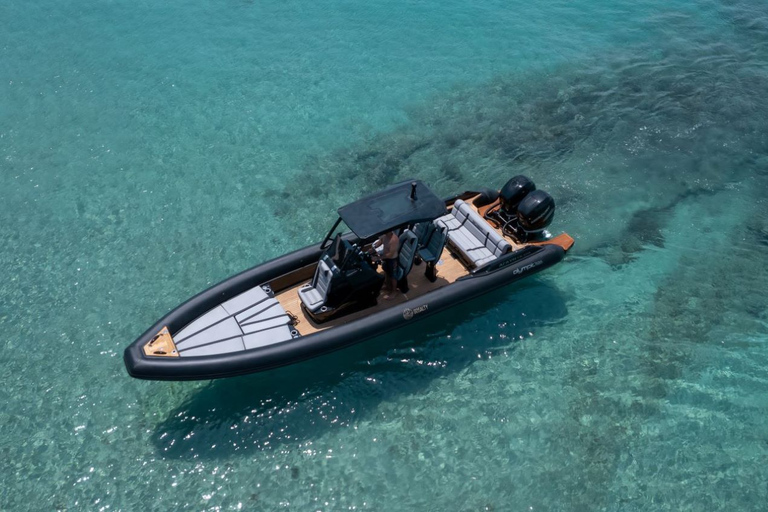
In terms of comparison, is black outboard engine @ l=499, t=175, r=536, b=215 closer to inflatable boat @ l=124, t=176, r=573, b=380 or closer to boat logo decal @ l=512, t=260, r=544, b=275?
inflatable boat @ l=124, t=176, r=573, b=380

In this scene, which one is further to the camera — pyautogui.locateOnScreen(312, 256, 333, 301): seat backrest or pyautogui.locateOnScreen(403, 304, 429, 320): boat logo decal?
A: pyautogui.locateOnScreen(403, 304, 429, 320): boat logo decal

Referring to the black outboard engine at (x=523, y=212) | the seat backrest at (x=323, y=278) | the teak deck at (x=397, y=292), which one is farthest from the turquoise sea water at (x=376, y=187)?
the seat backrest at (x=323, y=278)

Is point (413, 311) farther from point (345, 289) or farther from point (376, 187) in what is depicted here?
point (376, 187)

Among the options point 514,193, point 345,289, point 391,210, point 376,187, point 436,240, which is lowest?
point 376,187

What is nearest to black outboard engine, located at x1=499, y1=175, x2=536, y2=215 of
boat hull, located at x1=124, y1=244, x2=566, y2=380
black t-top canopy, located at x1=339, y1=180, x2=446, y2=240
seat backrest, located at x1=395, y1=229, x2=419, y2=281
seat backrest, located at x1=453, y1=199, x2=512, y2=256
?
seat backrest, located at x1=453, y1=199, x2=512, y2=256

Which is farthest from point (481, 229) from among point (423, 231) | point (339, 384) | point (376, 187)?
point (339, 384)

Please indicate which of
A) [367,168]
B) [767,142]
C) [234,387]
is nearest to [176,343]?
[234,387]

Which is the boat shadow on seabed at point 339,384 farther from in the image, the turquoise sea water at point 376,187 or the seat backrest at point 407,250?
the seat backrest at point 407,250

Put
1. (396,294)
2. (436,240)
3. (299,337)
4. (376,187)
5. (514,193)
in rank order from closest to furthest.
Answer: (299,337) → (396,294) → (436,240) → (514,193) → (376,187)
